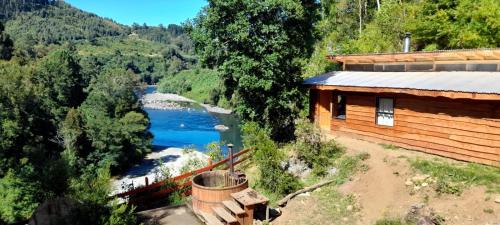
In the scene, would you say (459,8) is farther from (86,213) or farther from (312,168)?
(86,213)

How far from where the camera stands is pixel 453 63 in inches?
619

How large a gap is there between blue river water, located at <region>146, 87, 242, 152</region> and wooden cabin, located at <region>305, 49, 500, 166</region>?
33499 millimetres

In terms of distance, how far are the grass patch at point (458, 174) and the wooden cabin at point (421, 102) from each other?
61 centimetres

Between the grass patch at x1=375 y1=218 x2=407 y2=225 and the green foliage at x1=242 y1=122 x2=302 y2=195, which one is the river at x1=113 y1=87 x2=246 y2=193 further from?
the grass patch at x1=375 y1=218 x2=407 y2=225

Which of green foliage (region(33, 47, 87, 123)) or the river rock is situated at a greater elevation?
green foliage (region(33, 47, 87, 123))

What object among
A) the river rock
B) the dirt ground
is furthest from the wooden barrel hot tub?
the river rock

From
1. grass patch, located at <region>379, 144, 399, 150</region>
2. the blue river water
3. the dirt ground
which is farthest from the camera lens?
the blue river water

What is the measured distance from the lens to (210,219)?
11.1 meters

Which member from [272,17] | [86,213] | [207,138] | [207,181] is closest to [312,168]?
[207,181]

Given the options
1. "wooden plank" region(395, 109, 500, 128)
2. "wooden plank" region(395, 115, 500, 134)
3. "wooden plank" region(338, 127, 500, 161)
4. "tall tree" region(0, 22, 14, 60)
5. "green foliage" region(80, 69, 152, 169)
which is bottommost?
"green foliage" region(80, 69, 152, 169)

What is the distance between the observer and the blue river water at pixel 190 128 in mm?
61969

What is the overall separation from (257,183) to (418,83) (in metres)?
6.95

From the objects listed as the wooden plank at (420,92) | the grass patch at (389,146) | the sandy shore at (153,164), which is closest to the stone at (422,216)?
the wooden plank at (420,92)

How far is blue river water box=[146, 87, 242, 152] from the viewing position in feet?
203
